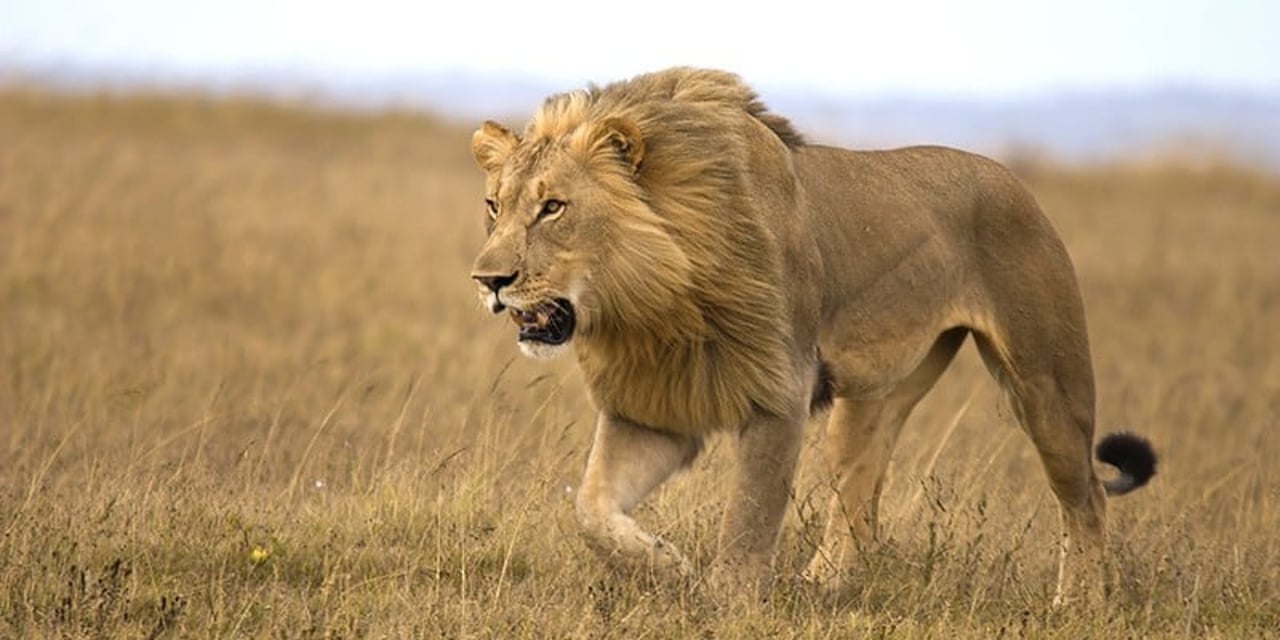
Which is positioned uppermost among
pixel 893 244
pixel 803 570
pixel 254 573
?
pixel 893 244

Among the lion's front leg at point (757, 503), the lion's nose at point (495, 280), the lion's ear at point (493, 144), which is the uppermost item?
the lion's ear at point (493, 144)

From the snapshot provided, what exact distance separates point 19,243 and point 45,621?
8665mm

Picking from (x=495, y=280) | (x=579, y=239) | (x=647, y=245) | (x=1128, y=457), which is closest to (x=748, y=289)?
(x=647, y=245)

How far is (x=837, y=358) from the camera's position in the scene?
6.50m

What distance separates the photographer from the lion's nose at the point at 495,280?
5395 mm

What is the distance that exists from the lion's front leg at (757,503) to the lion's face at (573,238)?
53cm

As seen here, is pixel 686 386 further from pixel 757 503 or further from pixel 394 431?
pixel 394 431

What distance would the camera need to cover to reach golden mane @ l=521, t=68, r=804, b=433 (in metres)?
5.70

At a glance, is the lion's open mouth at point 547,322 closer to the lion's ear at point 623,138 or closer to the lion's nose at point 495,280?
the lion's nose at point 495,280

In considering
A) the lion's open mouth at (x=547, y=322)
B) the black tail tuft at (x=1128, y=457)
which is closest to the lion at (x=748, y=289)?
the lion's open mouth at (x=547, y=322)

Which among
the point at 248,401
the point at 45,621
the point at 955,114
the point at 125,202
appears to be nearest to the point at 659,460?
the point at 45,621

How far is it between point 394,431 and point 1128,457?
255 cm

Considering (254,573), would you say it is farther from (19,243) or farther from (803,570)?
(19,243)

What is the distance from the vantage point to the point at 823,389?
6.50 m
